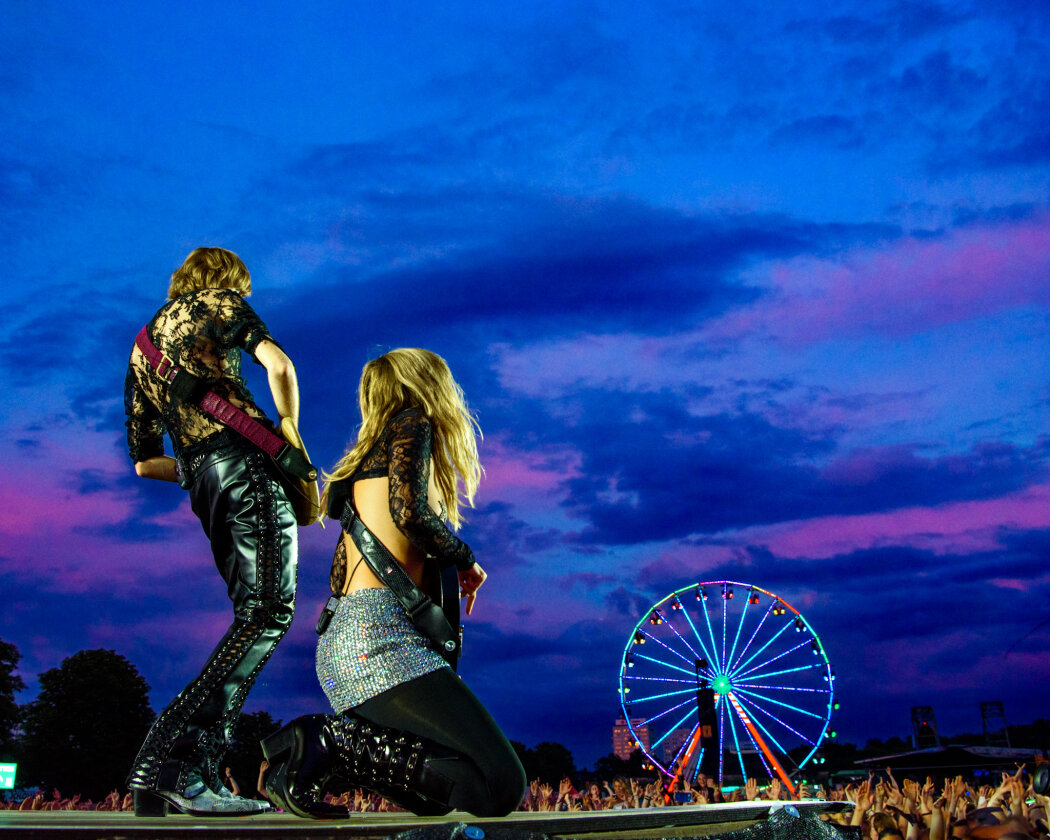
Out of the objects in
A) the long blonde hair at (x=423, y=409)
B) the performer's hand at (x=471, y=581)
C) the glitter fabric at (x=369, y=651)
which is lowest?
the glitter fabric at (x=369, y=651)

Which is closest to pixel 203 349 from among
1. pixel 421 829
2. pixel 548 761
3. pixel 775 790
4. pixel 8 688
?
pixel 421 829

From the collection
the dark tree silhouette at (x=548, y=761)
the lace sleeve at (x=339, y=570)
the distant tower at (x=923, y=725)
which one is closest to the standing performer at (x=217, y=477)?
the lace sleeve at (x=339, y=570)

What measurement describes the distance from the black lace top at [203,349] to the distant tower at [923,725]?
62.5m

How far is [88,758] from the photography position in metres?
18.4

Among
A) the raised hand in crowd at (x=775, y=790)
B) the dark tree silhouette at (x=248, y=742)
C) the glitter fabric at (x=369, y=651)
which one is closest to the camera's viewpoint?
the glitter fabric at (x=369, y=651)

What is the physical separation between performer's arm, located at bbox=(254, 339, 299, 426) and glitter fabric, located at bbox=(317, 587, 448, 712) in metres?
0.92

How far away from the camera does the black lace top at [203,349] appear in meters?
4.10

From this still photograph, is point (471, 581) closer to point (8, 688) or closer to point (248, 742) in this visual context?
point (248, 742)

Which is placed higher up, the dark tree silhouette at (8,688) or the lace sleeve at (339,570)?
the dark tree silhouette at (8,688)

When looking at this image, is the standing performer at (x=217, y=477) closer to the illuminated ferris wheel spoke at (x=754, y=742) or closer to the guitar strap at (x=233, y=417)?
the guitar strap at (x=233, y=417)

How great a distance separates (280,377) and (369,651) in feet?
4.19

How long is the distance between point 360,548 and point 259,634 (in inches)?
24.7

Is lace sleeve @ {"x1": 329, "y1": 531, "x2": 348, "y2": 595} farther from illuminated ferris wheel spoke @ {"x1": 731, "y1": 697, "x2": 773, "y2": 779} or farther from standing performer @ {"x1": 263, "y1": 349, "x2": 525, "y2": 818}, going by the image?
illuminated ferris wheel spoke @ {"x1": 731, "y1": 697, "x2": 773, "y2": 779}

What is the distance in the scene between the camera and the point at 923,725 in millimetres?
60656
